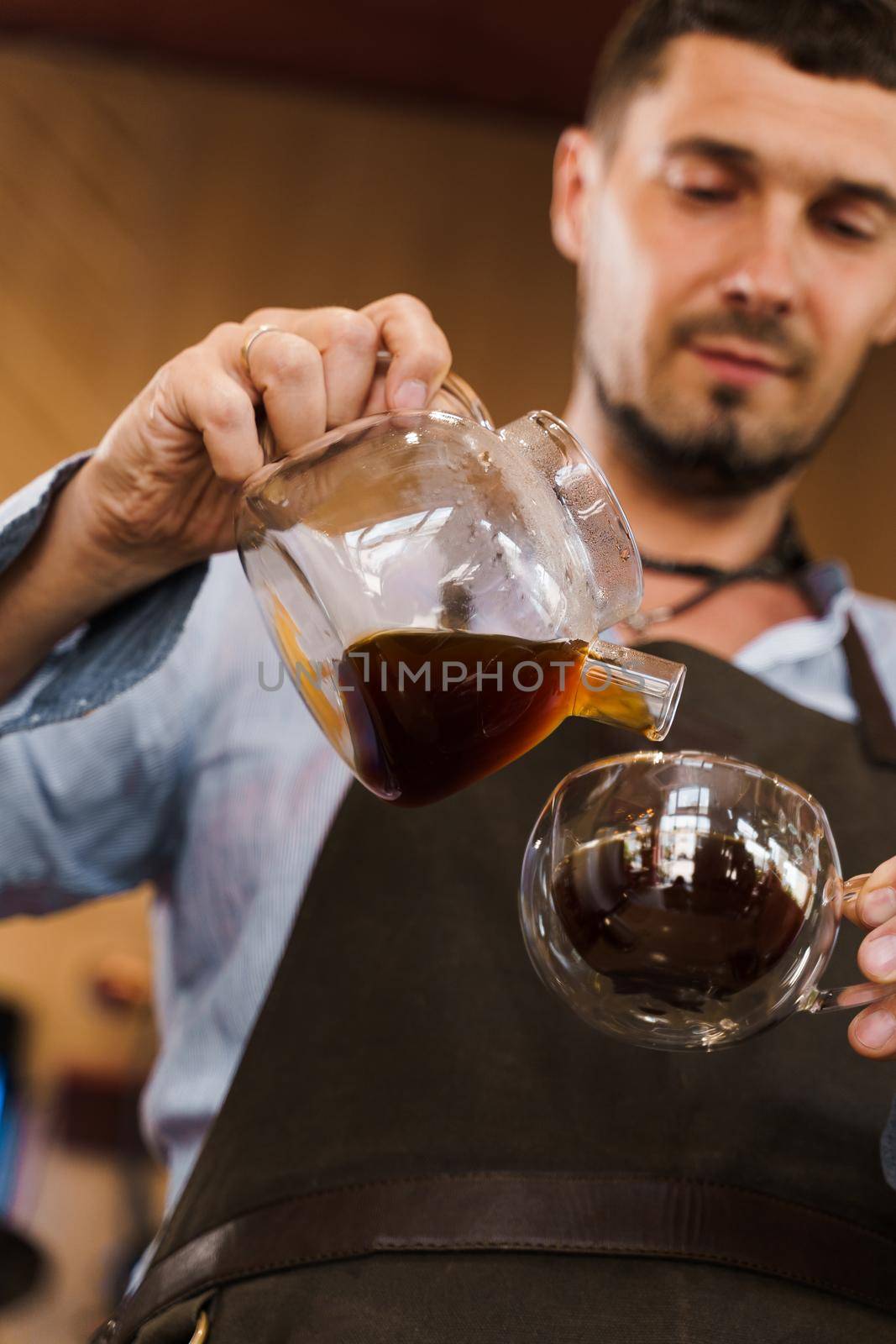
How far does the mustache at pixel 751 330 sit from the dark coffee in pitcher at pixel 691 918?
0.76 metres

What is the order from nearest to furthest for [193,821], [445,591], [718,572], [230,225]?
[445,591] < [193,821] < [718,572] < [230,225]

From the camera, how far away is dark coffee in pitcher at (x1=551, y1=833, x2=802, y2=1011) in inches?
24.3

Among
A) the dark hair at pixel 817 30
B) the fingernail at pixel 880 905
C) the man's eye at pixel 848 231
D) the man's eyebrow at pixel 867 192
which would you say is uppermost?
the dark hair at pixel 817 30

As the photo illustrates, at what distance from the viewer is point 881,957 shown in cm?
59

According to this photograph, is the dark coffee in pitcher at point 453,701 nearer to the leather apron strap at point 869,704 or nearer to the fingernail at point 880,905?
the fingernail at point 880,905

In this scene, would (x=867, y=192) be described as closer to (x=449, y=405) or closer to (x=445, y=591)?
(x=449, y=405)

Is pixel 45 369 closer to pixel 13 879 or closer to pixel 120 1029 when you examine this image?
pixel 120 1029

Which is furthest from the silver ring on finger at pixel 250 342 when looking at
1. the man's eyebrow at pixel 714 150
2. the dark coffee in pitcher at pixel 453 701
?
the man's eyebrow at pixel 714 150

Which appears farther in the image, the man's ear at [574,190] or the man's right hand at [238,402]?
the man's ear at [574,190]

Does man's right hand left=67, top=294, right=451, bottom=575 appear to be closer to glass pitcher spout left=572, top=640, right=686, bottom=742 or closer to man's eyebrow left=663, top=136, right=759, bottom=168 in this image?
glass pitcher spout left=572, top=640, right=686, bottom=742

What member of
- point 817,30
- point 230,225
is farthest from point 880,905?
point 230,225

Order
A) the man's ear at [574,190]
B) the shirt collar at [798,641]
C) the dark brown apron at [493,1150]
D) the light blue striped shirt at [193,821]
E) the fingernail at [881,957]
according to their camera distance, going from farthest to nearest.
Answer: the man's ear at [574,190], the shirt collar at [798,641], the light blue striped shirt at [193,821], the dark brown apron at [493,1150], the fingernail at [881,957]

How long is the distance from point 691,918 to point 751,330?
80cm

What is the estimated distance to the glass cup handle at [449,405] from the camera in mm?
757
